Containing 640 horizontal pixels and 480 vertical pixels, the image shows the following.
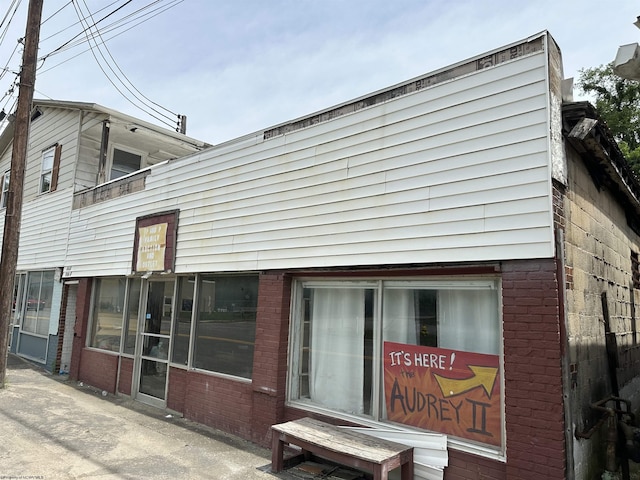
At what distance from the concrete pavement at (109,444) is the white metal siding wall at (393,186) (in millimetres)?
2537

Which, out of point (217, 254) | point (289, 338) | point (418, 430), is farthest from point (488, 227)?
point (217, 254)

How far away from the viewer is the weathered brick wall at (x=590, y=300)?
426 cm

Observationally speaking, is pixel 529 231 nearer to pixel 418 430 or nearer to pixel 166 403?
pixel 418 430

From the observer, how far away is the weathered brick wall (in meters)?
4.26

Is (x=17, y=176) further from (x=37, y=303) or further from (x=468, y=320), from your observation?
(x=468, y=320)

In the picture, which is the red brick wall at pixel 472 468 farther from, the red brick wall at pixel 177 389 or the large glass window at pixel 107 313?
the large glass window at pixel 107 313

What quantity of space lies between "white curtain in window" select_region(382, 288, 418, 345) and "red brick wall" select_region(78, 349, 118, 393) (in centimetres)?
674

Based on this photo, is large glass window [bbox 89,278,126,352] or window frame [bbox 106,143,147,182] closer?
large glass window [bbox 89,278,126,352]

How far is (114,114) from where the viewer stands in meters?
11.3

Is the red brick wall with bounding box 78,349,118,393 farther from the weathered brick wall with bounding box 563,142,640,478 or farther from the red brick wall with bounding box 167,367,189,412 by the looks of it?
the weathered brick wall with bounding box 563,142,640,478

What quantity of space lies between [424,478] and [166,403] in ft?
16.8

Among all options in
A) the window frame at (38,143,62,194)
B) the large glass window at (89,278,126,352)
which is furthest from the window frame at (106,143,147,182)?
the large glass window at (89,278,126,352)

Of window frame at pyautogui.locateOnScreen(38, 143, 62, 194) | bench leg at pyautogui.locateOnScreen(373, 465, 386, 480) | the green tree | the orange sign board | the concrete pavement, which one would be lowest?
the concrete pavement

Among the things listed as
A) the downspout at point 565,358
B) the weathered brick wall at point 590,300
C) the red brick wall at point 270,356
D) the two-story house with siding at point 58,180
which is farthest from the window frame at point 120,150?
the downspout at point 565,358
